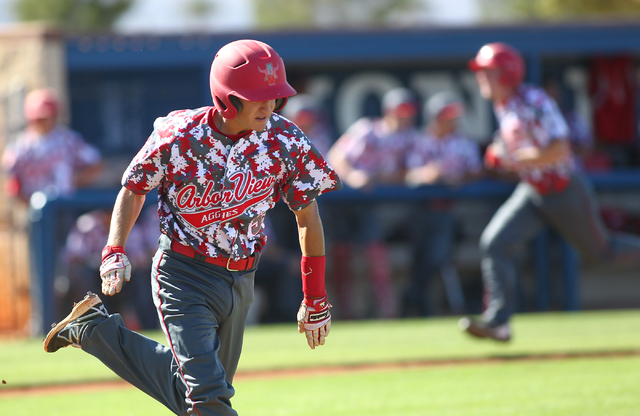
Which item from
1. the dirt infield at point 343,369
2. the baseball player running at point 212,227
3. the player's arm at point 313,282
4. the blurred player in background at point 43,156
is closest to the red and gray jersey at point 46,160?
the blurred player in background at point 43,156

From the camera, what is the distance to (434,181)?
941 cm

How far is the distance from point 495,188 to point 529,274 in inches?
86.3

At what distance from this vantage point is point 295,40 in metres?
10.7

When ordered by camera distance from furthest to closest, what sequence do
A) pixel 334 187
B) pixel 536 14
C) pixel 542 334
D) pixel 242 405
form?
pixel 536 14 < pixel 542 334 < pixel 242 405 < pixel 334 187

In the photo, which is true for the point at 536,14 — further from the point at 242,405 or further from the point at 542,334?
the point at 242,405

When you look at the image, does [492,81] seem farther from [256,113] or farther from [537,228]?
[256,113]

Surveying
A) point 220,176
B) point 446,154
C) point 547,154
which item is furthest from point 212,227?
point 446,154

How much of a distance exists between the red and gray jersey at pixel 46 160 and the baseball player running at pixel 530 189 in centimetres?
470

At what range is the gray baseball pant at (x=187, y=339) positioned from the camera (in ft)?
11.0

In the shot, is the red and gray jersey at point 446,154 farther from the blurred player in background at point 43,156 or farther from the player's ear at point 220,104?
the player's ear at point 220,104

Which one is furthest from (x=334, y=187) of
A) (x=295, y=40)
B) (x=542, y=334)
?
(x=295, y=40)

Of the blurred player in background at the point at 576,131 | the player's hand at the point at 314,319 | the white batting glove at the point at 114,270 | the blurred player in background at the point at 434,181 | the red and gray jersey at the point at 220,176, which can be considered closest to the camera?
the white batting glove at the point at 114,270

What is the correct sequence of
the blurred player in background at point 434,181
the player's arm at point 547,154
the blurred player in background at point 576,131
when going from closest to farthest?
1. the player's arm at point 547,154
2. the blurred player in background at point 434,181
3. the blurred player in background at point 576,131

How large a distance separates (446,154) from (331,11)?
106ft
